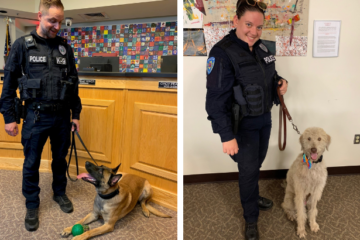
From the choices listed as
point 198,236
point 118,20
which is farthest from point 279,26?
point 118,20

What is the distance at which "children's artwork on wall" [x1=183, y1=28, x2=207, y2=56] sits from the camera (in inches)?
82.0

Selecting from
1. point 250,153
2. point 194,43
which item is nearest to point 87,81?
point 194,43

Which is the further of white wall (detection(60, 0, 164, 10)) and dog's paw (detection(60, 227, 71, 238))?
white wall (detection(60, 0, 164, 10))

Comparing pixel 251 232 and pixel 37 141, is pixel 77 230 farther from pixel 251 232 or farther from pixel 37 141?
pixel 251 232

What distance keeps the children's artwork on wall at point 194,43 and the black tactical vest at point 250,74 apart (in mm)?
730

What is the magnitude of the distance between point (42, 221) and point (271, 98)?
5.50 feet

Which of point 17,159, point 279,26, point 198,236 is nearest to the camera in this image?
point 198,236

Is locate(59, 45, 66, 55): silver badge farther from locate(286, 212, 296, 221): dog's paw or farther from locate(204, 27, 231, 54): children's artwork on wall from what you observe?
locate(286, 212, 296, 221): dog's paw

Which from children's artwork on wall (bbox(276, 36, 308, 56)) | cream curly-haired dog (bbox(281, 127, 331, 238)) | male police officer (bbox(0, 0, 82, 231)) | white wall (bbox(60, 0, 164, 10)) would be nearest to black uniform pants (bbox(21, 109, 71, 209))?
male police officer (bbox(0, 0, 82, 231))

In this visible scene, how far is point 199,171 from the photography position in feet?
7.73

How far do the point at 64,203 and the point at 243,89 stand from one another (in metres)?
1.48

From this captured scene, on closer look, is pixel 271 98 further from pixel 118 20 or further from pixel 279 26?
pixel 118 20

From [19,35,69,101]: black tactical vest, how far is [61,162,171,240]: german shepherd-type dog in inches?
21.3

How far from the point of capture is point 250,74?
1.33 metres
